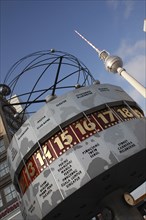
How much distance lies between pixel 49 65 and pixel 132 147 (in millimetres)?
11592

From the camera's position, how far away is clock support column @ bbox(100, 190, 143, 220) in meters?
17.9

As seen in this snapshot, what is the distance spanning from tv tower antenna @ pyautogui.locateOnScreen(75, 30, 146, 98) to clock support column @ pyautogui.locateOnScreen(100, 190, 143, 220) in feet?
33.9

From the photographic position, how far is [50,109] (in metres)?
20.3

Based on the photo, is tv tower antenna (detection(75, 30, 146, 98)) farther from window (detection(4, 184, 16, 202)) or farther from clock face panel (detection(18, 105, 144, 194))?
window (detection(4, 184, 16, 202))

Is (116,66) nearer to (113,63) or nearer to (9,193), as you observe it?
(113,63)

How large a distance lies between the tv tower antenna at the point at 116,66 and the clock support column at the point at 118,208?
10.3 meters

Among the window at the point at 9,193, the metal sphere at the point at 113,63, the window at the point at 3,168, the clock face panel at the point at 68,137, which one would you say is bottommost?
the clock face panel at the point at 68,137

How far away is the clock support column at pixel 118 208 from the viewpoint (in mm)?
17922

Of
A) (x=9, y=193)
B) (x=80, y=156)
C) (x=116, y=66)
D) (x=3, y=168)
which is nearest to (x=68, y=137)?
(x=80, y=156)

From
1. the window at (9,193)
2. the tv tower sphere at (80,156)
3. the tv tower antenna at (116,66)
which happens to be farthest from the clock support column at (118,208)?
the window at (9,193)

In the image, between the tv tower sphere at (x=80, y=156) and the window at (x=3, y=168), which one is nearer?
the tv tower sphere at (x=80, y=156)

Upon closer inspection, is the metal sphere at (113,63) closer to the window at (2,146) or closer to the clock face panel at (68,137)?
the clock face panel at (68,137)

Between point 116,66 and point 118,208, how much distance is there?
1927cm

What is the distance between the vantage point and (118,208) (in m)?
18.2
